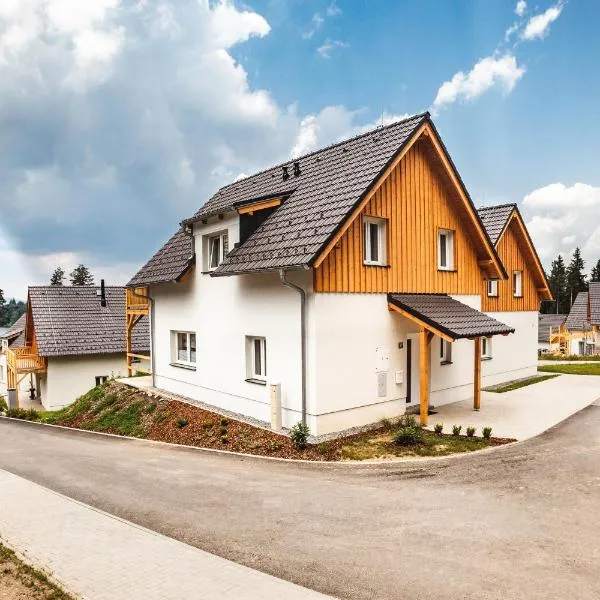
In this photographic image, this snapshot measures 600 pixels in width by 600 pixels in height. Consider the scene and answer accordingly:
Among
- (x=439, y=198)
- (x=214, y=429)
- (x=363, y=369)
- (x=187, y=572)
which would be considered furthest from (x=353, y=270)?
(x=187, y=572)

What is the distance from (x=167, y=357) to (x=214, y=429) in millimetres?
5791

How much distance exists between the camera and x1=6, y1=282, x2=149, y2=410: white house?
29078 millimetres

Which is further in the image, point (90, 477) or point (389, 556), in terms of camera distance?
point (90, 477)

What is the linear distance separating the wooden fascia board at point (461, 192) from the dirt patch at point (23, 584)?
43.0ft

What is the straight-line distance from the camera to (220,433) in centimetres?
1300

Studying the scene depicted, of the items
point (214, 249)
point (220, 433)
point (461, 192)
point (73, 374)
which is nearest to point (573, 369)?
point (461, 192)

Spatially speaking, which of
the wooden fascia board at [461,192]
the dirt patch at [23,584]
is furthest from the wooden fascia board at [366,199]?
the dirt patch at [23,584]

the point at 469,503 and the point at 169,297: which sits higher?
the point at 169,297

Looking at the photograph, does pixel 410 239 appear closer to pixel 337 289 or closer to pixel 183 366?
pixel 337 289

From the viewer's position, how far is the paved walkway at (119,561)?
17.6ft

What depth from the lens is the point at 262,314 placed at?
13.1m

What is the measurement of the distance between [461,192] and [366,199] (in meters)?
4.67

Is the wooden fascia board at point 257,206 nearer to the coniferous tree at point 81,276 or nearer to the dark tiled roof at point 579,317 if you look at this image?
the dark tiled roof at point 579,317

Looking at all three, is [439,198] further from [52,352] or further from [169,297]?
[52,352]
